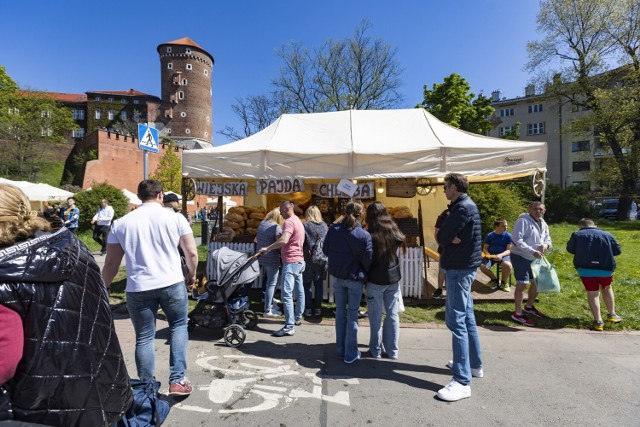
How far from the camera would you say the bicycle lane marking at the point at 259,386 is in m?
3.25

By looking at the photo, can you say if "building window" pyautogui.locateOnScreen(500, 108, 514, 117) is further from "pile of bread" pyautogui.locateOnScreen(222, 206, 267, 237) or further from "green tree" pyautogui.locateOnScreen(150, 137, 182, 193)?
"pile of bread" pyautogui.locateOnScreen(222, 206, 267, 237)

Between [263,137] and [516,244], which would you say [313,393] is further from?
[263,137]

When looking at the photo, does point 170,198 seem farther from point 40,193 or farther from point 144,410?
point 40,193

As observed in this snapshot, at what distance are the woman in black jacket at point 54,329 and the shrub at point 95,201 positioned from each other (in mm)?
19000

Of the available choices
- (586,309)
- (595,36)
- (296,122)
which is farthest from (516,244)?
(595,36)

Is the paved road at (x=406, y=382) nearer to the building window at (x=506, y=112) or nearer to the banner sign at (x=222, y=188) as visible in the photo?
the banner sign at (x=222, y=188)

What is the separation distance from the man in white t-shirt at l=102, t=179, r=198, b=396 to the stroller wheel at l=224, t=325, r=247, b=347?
4.26 ft

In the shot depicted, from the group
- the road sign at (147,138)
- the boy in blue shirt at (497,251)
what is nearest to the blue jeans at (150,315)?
the road sign at (147,138)

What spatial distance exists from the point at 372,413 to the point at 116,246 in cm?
263

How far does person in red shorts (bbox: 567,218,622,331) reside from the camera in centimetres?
507

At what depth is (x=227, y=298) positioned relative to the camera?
4.98m

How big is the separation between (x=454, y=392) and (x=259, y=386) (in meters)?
1.86

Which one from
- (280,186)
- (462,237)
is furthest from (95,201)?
(462,237)

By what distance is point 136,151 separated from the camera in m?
47.8
